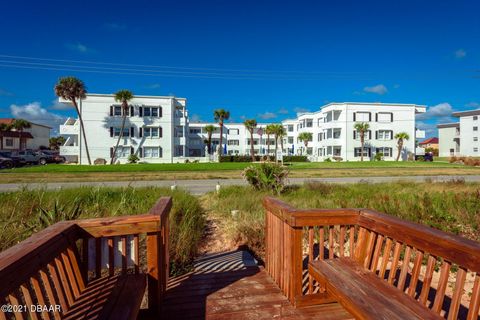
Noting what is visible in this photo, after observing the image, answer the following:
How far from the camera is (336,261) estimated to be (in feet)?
10.4

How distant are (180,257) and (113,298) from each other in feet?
7.58

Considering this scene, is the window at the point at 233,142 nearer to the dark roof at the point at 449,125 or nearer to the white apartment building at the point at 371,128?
the white apartment building at the point at 371,128

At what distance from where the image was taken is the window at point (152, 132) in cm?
4521

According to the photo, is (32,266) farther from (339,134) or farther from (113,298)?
(339,134)

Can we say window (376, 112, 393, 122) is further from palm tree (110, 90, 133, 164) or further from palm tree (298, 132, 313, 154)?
palm tree (110, 90, 133, 164)

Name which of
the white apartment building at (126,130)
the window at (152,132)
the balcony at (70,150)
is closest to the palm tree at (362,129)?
the white apartment building at (126,130)

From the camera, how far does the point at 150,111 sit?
45.6 metres

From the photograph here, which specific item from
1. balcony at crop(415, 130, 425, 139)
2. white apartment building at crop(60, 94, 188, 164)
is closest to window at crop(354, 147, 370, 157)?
balcony at crop(415, 130, 425, 139)

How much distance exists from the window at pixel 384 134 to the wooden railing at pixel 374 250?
5764cm

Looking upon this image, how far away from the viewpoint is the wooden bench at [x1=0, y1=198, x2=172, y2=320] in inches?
68.9

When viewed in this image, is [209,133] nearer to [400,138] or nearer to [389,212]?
[400,138]

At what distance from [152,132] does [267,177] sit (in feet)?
122

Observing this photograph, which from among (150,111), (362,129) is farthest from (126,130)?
(362,129)

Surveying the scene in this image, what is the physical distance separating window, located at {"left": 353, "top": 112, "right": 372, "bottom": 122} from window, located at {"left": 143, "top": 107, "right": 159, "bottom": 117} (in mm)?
34970
